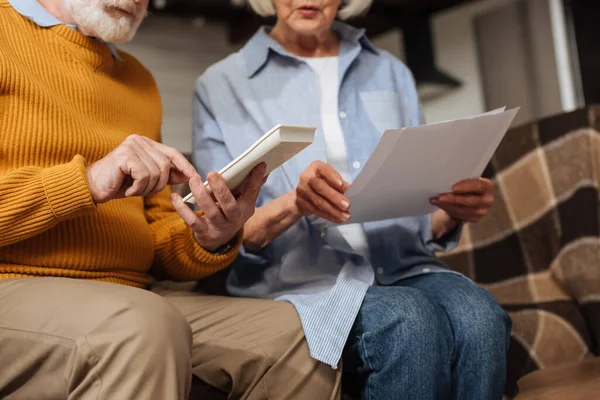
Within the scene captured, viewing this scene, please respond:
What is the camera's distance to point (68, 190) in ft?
3.14

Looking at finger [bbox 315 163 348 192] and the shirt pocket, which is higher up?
the shirt pocket

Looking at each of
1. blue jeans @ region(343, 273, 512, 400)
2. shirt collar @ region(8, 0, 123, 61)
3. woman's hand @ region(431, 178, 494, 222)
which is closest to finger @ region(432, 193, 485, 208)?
woman's hand @ region(431, 178, 494, 222)

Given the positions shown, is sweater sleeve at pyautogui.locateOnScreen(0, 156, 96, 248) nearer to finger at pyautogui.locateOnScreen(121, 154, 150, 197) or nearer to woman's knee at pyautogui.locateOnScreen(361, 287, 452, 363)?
finger at pyautogui.locateOnScreen(121, 154, 150, 197)

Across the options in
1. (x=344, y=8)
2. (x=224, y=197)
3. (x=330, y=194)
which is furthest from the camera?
(x=344, y=8)

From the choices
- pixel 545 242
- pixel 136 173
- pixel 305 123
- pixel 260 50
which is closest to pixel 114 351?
pixel 136 173

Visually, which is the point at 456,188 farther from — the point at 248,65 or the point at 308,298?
the point at 248,65

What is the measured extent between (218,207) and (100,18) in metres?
0.41

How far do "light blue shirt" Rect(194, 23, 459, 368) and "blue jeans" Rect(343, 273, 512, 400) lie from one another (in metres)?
0.11

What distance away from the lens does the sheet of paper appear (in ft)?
3.54

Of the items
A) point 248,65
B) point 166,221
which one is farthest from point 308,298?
point 248,65

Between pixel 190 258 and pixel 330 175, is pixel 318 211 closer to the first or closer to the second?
pixel 330 175

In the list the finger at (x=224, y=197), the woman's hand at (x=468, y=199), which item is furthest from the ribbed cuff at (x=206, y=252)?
the woman's hand at (x=468, y=199)

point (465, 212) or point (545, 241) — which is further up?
point (465, 212)

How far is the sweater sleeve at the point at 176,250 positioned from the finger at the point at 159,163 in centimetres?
Answer: 26
